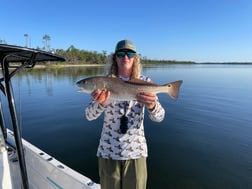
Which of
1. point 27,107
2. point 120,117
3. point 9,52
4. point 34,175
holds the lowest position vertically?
point 27,107

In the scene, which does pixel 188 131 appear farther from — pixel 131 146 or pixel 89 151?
pixel 131 146

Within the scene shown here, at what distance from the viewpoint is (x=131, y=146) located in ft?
6.40

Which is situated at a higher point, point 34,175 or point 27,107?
point 34,175

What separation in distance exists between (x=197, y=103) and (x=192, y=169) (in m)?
7.84

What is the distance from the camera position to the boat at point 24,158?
2.16 m

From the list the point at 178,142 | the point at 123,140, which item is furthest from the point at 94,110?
the point at 178,142

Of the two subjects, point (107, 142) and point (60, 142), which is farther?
point (60, 142)

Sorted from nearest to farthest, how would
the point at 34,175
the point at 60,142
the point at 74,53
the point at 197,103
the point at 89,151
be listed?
the point at 34,175, the point at 89,151, the point at 60,142, the point at 197,103, the point at 74,53

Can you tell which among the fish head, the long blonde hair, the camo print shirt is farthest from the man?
the long blonde hair

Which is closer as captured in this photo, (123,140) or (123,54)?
(123,140)

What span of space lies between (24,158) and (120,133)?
142cm

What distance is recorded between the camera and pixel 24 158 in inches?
99.7

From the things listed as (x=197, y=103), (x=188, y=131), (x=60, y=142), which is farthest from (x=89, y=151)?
(x=197, y=103)

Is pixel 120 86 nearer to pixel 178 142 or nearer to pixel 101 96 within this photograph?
pixel 101 96
